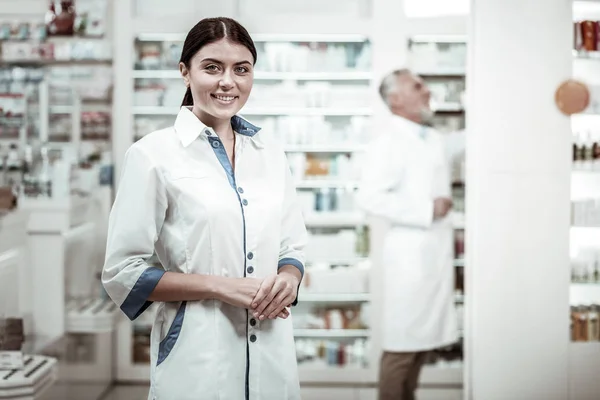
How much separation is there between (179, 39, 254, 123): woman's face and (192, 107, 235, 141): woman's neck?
37mm

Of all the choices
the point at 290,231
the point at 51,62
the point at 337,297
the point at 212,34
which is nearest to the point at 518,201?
the point at 337,297

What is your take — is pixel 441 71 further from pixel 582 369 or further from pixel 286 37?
pixel 582 369

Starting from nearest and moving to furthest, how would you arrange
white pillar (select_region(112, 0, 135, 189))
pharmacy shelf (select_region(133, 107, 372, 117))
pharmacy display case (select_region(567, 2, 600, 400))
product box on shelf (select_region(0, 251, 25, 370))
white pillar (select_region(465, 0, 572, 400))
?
product box on shelf (select_region(0, 251, 25, 370)), white pillar (select_region(465, 0, 572, 400)), pharmacy display case (select_region(567, 2, 600, 400)), white pillar (select_region(112, 0, 135, 189)), pharmacy shelf (select_region(133, 107, 372, 117))

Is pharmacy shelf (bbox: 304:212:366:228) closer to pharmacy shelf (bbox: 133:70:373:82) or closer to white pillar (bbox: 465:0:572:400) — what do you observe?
pharmacy shelf (bbox: 133:70:373:82)

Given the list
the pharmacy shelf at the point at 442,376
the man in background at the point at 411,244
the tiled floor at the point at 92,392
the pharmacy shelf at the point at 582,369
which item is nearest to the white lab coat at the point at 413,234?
the man in background at the point at 411,244

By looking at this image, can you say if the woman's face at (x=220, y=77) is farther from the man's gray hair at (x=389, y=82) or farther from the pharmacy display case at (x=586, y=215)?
the man's gray hair at (x=389, y=82)

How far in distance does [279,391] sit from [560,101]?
2372 millimetres

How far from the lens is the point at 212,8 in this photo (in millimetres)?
4656

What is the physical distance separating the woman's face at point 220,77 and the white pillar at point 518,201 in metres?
2.02

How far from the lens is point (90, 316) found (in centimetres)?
407

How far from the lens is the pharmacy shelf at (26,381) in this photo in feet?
9.72

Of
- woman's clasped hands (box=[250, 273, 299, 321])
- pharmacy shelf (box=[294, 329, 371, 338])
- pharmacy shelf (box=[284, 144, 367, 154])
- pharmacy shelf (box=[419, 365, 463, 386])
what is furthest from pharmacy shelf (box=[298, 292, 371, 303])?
woman's clasped hands (box=[250, 273, 299, 321])

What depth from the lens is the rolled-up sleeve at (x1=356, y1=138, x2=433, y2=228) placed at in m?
3.94

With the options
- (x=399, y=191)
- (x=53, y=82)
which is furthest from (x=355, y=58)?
(x=53, y=82)
